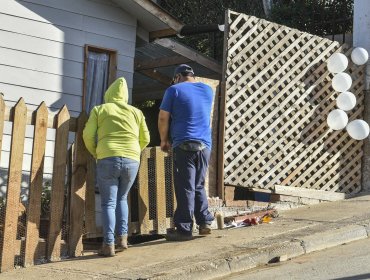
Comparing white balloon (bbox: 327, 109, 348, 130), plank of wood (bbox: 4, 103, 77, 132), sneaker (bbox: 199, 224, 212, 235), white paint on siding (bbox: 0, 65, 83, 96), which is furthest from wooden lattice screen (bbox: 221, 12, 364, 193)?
plank of wood (bbox: 4, 103, 77, 132)

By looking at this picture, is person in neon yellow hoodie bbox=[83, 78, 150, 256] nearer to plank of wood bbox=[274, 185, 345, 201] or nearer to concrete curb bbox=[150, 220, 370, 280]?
concrete curb bbox=[150, 220, 370, 280]

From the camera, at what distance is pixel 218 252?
6.37 metres

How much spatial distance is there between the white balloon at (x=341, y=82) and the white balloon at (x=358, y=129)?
55 cm

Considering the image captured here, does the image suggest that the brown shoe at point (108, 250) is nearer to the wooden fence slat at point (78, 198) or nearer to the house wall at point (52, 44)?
the wooden fence slat at point (78, 198)

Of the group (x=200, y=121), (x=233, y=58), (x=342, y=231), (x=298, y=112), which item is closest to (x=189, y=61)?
(x=233, y=58)

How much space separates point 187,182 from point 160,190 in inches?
19.4

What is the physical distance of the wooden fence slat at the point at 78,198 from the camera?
6.55 m

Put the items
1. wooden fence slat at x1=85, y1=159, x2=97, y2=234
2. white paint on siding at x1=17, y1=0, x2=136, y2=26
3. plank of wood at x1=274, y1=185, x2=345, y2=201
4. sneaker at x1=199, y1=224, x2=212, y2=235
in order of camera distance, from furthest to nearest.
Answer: plank of wood at x1=274, y1=185, x2=345, y2=201
white paint on siding at x1=17, y1=0, x2=136, y2=26
sneaker at x1=199, y1=224, x2=212, y2=235
wooden fence slat at x1=85, y1=159, x2=97, y2=234

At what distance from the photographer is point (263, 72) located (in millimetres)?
9523

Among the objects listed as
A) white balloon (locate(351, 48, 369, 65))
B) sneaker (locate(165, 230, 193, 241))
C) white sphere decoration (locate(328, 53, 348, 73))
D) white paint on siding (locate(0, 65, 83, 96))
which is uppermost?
white balloon (locate(351, 48, 369, 65))

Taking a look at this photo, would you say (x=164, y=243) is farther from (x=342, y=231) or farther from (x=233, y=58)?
(x=233, y=58)

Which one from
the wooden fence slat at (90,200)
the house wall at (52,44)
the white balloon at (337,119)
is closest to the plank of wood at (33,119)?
the wooden fence slat at (90,200)

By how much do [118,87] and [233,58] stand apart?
3.05 metres

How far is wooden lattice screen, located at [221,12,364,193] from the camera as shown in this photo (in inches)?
362
